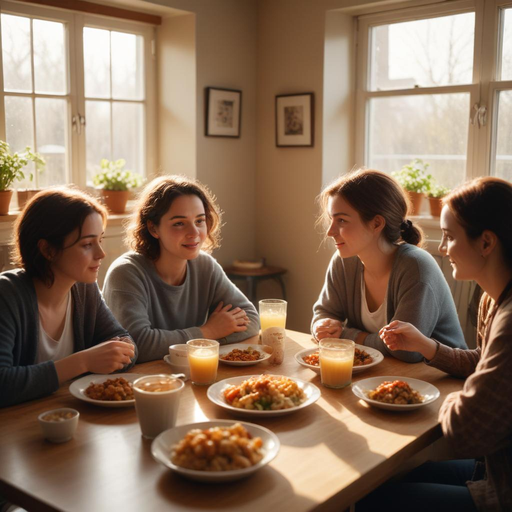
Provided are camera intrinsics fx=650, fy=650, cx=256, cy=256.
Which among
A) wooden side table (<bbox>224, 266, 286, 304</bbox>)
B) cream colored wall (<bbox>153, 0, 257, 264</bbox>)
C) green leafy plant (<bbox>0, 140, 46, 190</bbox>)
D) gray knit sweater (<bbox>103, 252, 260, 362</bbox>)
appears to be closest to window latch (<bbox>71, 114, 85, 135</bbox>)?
green leafy plant (<bbox>0, 140, 46, 190</bbox>)

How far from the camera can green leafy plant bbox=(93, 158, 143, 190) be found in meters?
3.88

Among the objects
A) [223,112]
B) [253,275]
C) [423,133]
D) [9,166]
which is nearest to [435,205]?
[423,133]

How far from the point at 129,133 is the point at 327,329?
2466 mm

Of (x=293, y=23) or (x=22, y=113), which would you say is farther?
(x=293, y=23)

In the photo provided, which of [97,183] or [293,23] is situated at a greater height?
[293,23]

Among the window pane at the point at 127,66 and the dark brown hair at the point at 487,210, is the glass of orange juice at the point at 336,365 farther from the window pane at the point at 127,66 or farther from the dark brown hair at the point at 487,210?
the window pane at the point at 127,66

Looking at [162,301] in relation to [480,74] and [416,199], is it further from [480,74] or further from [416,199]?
[480,74]

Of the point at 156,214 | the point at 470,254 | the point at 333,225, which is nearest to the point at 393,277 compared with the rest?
the point at 333,225

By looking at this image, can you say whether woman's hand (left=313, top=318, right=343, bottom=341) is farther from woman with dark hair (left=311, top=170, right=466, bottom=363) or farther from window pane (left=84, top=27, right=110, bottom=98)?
window pane (left=84, top=27, right=110, bottom=98)

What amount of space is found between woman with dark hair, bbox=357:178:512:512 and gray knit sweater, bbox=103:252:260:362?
0.72 m

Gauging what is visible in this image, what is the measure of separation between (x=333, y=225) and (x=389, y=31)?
222 cm

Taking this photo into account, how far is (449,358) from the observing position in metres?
1.85

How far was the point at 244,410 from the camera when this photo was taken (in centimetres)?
152

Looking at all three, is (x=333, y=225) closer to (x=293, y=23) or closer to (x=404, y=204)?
(x=404, y=204)
